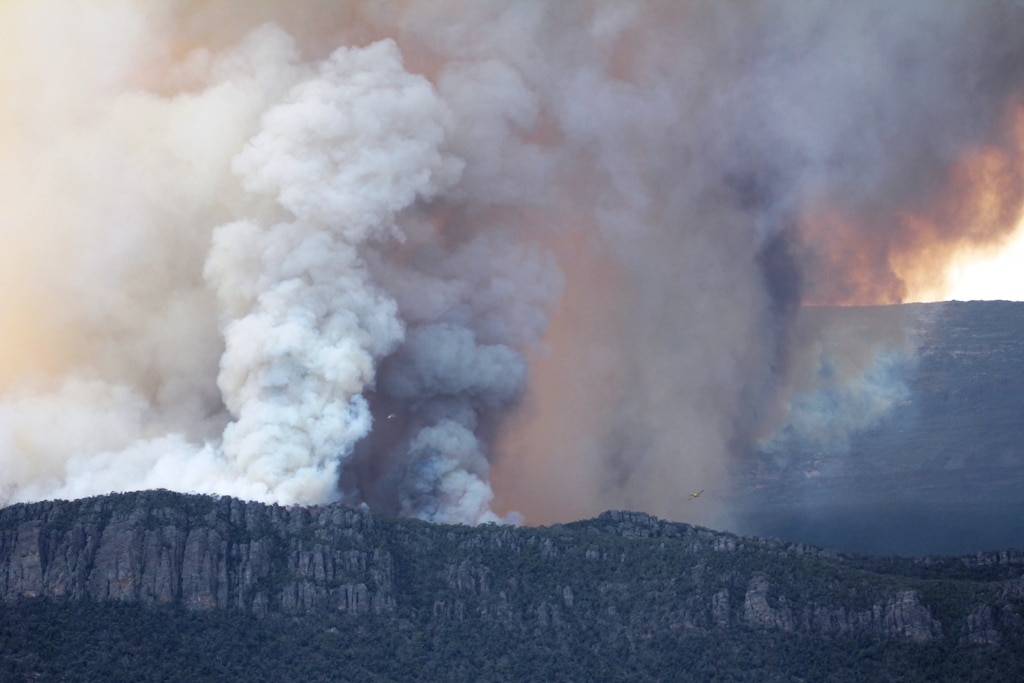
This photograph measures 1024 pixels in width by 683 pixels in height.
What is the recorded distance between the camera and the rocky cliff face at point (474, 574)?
164625mm

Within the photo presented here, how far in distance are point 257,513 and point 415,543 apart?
776 cm

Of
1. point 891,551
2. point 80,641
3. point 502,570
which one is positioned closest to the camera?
point 80,641

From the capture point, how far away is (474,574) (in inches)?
6708

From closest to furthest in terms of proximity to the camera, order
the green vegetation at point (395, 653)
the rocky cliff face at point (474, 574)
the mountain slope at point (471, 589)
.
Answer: the green vegetation at point (395, 653), the mountain slope at point (471, 589), the rocky cliff face at point (474, 574)

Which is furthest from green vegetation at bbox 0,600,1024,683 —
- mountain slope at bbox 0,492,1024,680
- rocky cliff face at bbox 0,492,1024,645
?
rocky cliff face at bbox 0,492,1024,645

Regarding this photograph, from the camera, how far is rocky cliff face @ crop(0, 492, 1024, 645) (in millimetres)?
164625

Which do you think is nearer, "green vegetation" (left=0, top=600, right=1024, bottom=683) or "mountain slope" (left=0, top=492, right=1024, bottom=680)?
"green vegetation" (left=0, top=600, right=1024, bottom=683)

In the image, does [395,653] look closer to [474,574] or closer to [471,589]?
[471,589]

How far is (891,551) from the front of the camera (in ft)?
620

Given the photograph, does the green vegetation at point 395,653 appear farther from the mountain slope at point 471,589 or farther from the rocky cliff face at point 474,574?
the rocky cliff face at point 474,574

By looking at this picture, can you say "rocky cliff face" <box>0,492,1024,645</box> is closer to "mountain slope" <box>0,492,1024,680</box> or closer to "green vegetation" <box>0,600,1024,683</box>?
"mountain slope" <box>0,492,1024,680</box>

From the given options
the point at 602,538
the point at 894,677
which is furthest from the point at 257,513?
the point at 894,677

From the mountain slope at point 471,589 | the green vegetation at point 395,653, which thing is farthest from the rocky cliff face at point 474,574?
the green vegetation at point 395,653

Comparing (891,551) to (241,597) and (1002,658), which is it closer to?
(1002,658)
